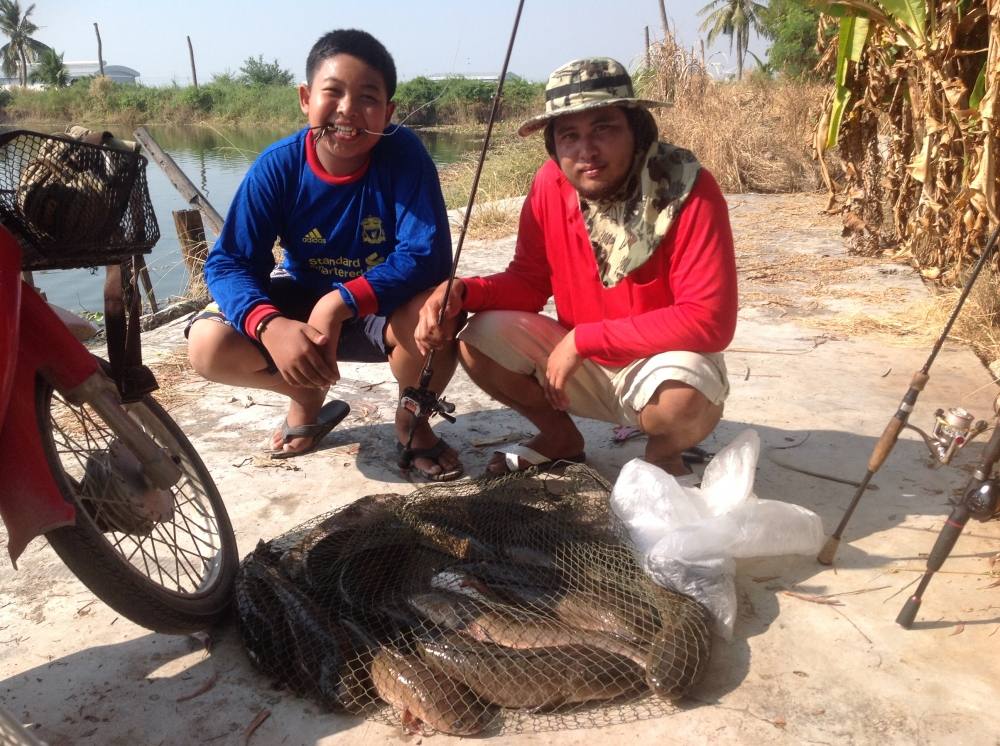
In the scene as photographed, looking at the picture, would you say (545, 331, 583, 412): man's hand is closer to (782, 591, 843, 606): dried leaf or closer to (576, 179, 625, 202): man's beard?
(576, 179, 625, 202): man's beard

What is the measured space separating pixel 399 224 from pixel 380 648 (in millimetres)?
1714

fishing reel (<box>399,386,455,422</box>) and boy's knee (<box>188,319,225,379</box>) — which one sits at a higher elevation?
boy's knee (<box>188,319,225,379</box>)

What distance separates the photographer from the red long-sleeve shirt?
2.66 meters

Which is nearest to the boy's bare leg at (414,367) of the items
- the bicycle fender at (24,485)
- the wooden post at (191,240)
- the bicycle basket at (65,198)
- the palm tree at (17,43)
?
the bicycle basket at (65,198)

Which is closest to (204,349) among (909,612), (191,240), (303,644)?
(303,644)

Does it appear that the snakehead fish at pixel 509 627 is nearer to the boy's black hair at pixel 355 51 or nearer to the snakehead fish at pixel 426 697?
the snakehead fish at pixel 426 697

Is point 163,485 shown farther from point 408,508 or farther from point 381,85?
point 381,85

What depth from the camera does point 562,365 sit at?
2873 mm

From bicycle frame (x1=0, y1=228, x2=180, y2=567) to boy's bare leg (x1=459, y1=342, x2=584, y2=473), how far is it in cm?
140

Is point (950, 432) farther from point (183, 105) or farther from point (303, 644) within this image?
point (183, 105)

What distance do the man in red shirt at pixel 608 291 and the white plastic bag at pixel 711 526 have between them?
11.6 inches

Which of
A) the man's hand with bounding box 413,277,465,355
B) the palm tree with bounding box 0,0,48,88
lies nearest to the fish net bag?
the man's hand with bounding box 413,277,465,355

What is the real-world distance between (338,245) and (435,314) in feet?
1.97

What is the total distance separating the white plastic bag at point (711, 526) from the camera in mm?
2299
